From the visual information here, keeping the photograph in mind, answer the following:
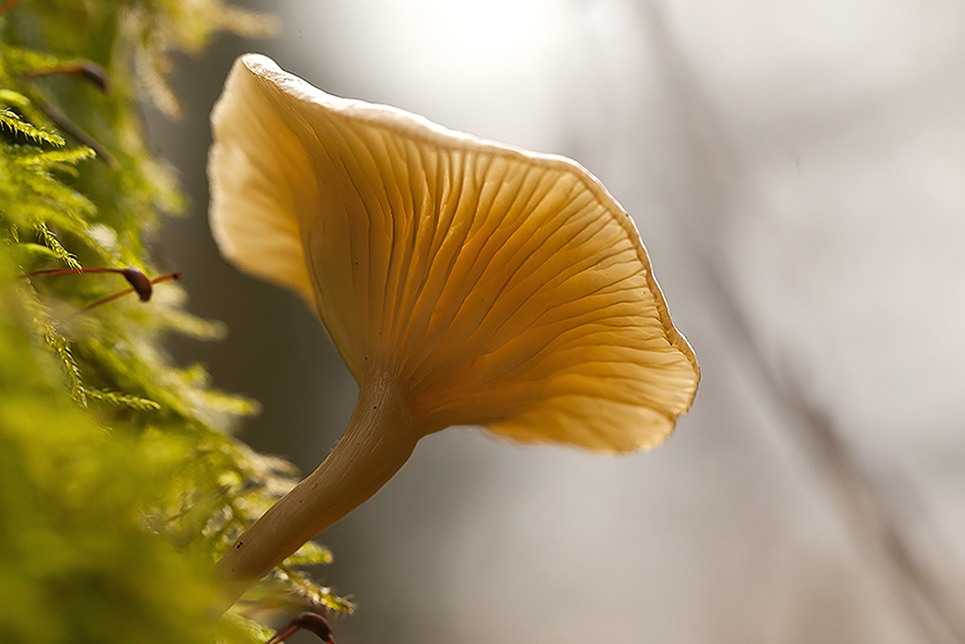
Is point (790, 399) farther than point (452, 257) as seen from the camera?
Yes

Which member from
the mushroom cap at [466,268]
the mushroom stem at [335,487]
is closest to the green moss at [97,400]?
the mushroom stem at [335,487]

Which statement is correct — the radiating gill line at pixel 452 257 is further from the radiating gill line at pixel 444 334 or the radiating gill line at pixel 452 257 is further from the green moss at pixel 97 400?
the green moss at pixel 97 400

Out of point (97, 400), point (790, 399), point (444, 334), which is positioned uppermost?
point (444, 334)

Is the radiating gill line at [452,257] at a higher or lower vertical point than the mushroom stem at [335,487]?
higher

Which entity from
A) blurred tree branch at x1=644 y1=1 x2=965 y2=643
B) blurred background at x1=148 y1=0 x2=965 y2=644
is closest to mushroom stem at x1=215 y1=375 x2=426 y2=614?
blurred background at x1=148 y1=0 x2=965 y2=644

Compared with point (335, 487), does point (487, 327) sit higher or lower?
higher

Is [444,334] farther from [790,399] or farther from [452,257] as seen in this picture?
[790,399]

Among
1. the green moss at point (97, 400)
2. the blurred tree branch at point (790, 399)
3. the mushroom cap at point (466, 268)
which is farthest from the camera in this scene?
the blurred tree branch at point (790, 399)

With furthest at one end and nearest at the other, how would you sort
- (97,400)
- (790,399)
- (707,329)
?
1. (707,329)
2. (790,399)
3. (97,400)

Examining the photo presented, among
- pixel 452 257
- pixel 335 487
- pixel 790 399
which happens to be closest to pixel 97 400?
pixel 335 487
